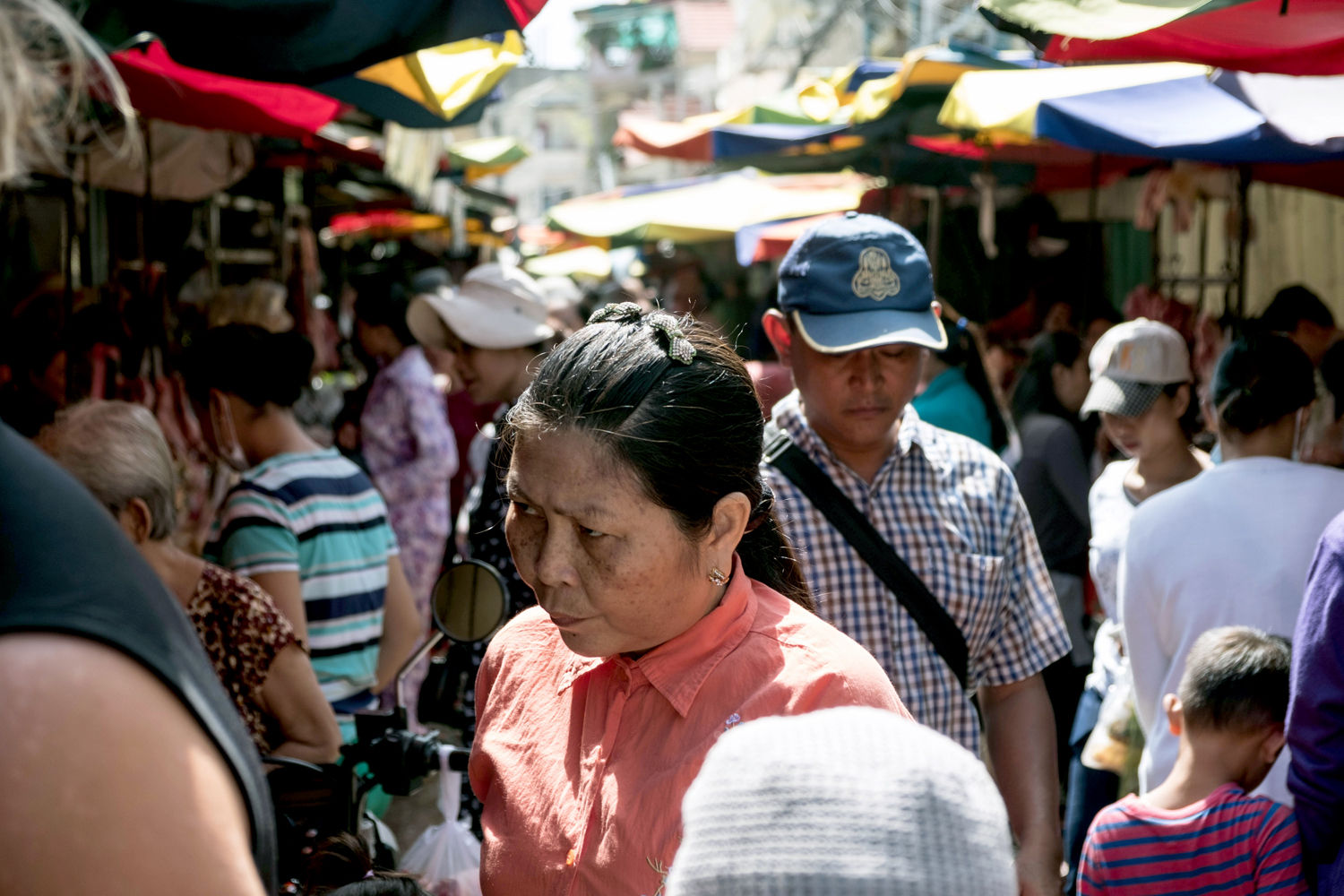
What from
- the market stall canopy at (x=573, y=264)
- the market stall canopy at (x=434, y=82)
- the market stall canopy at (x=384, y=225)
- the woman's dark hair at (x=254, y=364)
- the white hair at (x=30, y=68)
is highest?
the white hair at (x=30, y=68)

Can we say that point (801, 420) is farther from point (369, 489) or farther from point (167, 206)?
point (167, 206)

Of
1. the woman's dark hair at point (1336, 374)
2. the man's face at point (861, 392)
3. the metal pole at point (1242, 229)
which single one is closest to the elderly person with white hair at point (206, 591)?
the man's face at point (861, 392)

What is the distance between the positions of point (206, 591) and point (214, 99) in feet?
6.73

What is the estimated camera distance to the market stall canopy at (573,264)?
14828 millimetres

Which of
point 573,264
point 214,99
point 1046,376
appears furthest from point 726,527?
point 573,264

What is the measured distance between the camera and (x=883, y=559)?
263 cm

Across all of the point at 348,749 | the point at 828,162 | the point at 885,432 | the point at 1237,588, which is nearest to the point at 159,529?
the point at 348,749

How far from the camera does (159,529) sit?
3.05m

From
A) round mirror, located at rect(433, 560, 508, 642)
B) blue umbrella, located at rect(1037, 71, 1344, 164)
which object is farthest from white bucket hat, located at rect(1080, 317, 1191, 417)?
round mirror, located at rect(433, 560, 508, 642)

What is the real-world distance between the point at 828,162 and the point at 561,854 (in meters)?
8.03

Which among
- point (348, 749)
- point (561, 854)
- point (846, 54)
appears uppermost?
point (561, 854)

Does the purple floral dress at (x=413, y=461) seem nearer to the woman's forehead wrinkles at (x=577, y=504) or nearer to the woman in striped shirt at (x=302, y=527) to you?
the woman in striped shirt at (x=302, y=527)

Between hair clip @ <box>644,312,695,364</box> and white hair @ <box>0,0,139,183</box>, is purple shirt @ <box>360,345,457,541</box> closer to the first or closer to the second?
hair clip @ <box>644,312,695,364</box>

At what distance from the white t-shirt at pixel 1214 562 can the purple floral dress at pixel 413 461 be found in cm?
362
